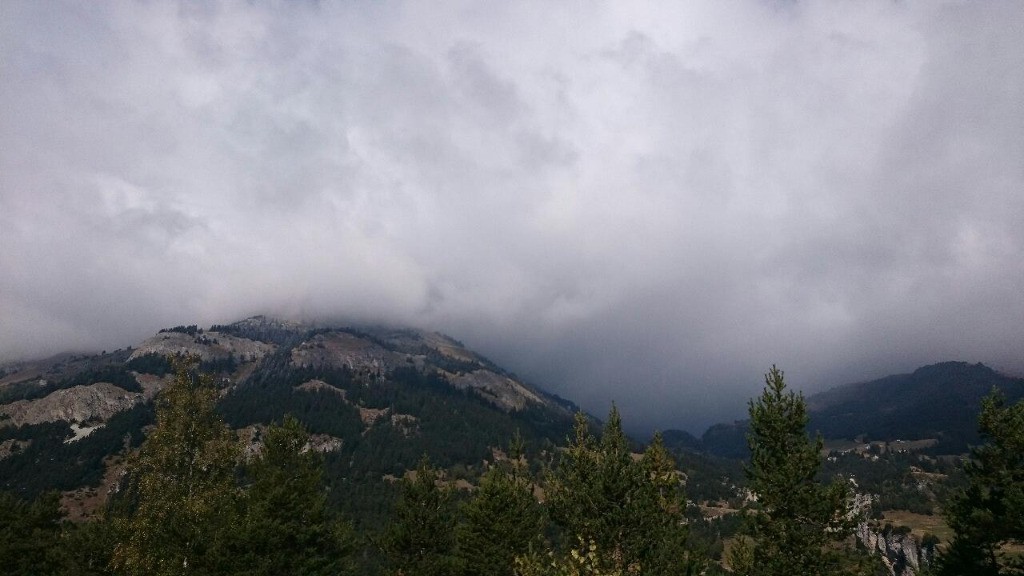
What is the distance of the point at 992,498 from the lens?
3700cm

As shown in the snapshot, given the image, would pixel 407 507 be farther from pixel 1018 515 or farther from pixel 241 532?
pixel 1018 515

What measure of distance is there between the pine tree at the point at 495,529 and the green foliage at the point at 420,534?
4.04 metres

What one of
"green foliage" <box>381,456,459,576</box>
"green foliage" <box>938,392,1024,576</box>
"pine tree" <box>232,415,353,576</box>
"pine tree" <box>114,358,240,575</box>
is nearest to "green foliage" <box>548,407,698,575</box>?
"green foliage" <box>938,392,1024,576</box>

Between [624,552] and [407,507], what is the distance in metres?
28.8

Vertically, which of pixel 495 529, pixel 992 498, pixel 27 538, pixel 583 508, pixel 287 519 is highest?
pixel 992 498

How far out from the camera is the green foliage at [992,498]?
1361 inches

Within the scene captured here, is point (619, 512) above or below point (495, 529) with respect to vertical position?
above

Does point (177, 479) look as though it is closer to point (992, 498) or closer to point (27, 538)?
point (27, 538)

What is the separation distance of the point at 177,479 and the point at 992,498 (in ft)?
190

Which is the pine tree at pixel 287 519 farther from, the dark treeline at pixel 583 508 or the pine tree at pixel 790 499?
the pine tree at pixel 790 499

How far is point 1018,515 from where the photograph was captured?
33156mm

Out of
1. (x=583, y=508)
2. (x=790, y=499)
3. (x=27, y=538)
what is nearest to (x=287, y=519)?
(x=583, y=508)

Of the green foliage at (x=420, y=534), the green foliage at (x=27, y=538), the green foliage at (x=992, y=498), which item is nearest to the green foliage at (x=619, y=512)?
the green foliage at (x=992, y=498)

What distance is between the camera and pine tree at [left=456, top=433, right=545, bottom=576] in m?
50.8
